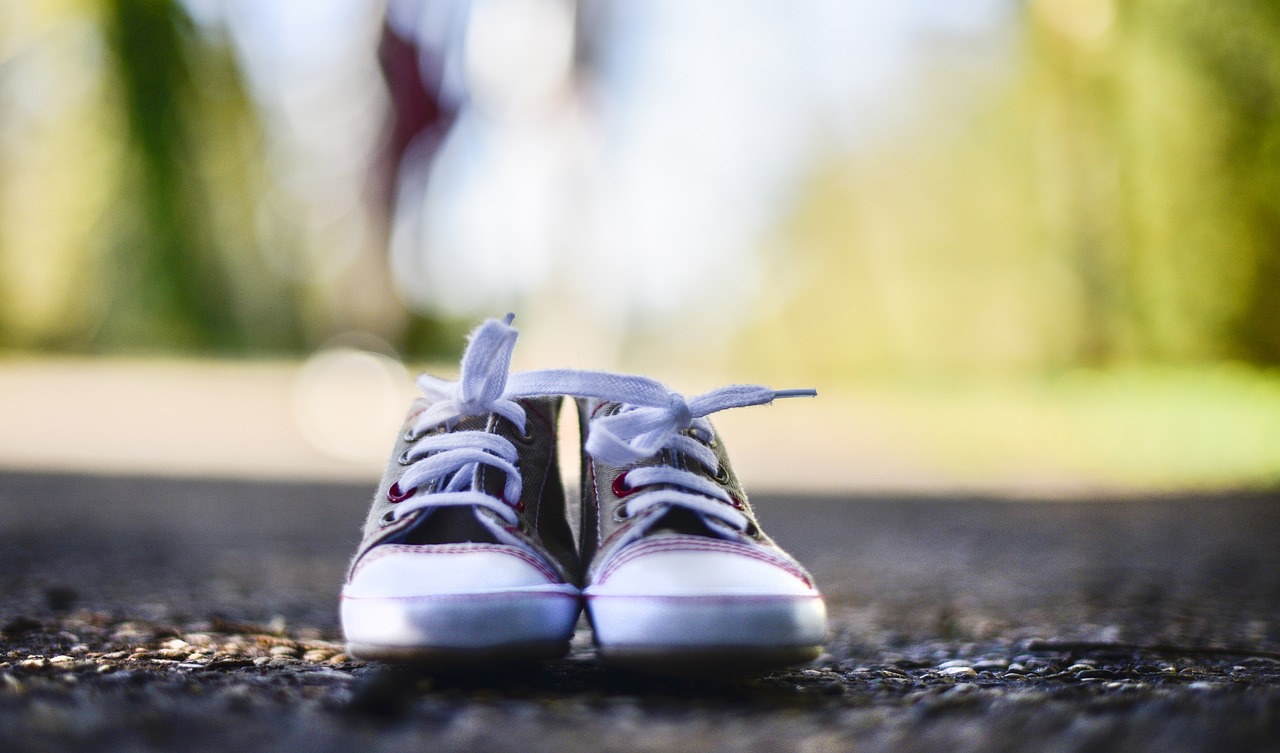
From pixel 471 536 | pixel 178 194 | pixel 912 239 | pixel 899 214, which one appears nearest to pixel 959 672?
pixel 471 536

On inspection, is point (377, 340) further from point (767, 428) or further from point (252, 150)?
point (252, 150)

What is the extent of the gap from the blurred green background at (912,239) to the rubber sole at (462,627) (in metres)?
4.37

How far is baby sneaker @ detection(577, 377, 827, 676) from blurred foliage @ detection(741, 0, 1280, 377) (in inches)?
272

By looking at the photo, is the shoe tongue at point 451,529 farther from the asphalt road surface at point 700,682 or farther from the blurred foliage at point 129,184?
the blurred foliage at point 129,184

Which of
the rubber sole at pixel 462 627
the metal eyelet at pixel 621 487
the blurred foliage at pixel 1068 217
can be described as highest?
the blurred foliage at pixel 1068 217

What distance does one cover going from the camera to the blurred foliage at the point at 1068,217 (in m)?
6.80

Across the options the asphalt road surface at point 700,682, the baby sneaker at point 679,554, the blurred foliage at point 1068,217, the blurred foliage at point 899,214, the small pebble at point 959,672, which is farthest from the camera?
the blurred foliage at point 899,214

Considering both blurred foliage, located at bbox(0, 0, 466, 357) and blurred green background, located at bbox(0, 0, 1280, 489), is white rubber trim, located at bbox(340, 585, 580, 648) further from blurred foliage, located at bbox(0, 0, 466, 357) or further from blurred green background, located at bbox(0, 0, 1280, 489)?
blurred foliage, located at bbox(0, 0, 466, 357)

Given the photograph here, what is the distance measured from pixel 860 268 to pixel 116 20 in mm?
7762

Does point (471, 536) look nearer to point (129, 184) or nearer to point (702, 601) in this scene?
point (702, 601)

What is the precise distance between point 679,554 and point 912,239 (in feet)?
31.5

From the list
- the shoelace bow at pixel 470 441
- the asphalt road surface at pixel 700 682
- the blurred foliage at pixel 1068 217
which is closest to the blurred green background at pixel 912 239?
the blurred foliage at pixel 1068 217

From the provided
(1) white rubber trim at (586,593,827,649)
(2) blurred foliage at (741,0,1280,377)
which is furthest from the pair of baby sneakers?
(2) blurred foliage at (741,0,1280,377)

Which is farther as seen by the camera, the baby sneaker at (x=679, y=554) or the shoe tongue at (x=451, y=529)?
the shoe tongue at (x=451, y=529)
